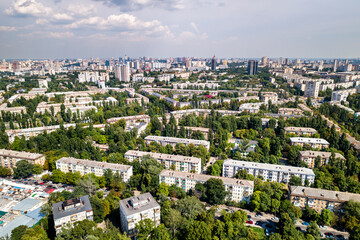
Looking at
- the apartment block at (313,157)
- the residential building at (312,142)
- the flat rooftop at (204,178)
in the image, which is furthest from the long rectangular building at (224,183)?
the residential building at (312,142)

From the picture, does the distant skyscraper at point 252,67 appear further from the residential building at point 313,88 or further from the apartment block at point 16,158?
the apartment block at point 16,158

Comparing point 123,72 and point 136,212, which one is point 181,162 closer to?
point 136,212

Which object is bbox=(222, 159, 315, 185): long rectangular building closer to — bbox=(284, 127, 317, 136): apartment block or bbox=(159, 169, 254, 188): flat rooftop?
bbox=(159, 169, 254, 188): flat rooftop

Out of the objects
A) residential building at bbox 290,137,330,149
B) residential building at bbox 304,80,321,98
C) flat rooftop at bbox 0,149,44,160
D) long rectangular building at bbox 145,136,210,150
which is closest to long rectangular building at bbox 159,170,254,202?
A: long rectangular building at bbox 145,136,210,150

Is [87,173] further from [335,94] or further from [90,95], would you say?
[335,94]

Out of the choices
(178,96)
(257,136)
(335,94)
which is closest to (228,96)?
(178,96)
